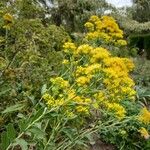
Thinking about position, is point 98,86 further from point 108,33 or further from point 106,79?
point 108,33

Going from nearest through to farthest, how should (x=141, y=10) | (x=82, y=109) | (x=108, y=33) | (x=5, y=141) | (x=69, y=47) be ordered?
(x=5, y=141) → (x=82, y=109) → (x=69, y=47) → (x=108, y=33) → (x=141, y=10)

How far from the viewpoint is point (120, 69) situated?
324 centimetres

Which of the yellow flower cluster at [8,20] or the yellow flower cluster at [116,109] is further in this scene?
the yellow flower cluster at [8,20]

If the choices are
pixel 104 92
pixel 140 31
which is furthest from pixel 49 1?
pixel 104 92

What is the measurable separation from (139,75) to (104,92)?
20.6 feet

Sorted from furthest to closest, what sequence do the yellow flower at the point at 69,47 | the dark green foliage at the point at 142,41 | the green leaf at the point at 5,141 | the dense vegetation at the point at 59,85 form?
the dark green foliage at the point at 142,41
the yellow flower at the point at 69,47
the dense vegetation at the point at 59,85
the green leaf at the point at 5,141

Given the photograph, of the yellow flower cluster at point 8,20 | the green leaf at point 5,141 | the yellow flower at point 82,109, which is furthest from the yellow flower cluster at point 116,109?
the yellow flower cluster at point 8,20

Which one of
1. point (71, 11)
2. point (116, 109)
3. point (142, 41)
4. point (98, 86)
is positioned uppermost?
point (71, 11)

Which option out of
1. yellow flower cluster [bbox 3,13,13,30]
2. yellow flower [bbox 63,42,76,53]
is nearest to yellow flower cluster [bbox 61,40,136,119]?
yellow flower [bbox 63,42,76,53]

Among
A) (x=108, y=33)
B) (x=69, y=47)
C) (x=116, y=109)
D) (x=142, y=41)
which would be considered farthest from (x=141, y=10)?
(x=116, y=109)

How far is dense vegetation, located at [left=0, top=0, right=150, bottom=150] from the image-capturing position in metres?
3.22

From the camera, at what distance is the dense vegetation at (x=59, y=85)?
322 centimetres

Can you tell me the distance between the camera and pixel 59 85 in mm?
3295

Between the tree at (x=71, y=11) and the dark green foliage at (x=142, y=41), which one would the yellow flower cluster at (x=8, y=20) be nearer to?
the tree at (x=71, y=11)
